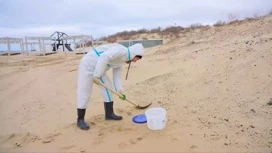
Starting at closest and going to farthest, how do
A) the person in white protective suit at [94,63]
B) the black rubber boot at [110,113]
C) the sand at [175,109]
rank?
1. the sand at [175,109]
2. the person in white protective suit at [94,63]
3. the black rubber boot at [110,113]

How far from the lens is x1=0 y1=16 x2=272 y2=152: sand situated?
3.70 meters

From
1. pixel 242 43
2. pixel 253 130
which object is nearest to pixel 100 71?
pixel 253 130

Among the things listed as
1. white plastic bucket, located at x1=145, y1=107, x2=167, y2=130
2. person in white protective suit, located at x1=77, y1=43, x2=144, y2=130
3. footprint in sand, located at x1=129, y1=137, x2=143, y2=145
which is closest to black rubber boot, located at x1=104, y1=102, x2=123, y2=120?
person in white protective suit, located at x1=77, y1=43, x2=144, y2=130

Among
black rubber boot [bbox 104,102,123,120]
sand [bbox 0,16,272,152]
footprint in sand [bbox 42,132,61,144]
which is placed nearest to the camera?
sand [bbox 0,16,272,152]

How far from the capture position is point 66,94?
6.95 metres

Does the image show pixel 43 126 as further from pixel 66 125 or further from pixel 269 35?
pixel 269 35

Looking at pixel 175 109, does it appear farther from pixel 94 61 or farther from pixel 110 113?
pixel 94 61

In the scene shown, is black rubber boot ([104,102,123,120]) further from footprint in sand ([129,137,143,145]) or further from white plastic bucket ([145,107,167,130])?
footprint in sand ([129,137,143,145])

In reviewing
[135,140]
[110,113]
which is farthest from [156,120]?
[110,113]

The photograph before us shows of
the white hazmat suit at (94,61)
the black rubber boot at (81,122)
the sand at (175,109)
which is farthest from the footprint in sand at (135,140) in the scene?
the white hazmat suit at (94,61)

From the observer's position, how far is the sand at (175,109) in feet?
12.1

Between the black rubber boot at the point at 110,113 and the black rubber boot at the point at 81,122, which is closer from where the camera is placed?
the black rubber boot at the point at 81,122

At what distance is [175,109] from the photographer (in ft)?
16.1

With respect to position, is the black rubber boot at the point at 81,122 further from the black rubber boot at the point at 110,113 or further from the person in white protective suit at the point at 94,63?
the black rubber boot at the point at 110,113
